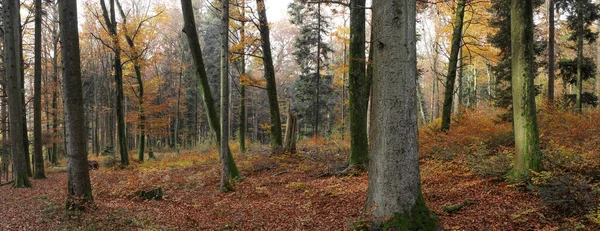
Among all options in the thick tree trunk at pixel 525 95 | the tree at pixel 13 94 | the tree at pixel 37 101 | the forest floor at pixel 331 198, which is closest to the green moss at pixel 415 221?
the forest floor at pixel 331 198

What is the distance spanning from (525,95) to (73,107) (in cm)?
918

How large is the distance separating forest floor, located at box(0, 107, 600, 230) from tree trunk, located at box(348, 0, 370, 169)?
0.74m

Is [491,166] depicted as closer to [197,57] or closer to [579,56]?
[197,57]

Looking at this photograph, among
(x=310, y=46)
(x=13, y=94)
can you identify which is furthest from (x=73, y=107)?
(x=310, y=46)

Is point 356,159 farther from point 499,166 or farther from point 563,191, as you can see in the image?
point 563,191

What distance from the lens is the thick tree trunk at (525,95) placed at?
619 centimetres

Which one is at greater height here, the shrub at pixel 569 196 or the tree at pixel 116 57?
the tree at pixel 116 57

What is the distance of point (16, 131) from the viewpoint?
36.6 ft

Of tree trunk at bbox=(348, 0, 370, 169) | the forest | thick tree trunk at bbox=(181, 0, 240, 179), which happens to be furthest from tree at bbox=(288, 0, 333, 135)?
tree trunk at bbox=(348, 0, 370, 169)

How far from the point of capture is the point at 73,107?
22.8 feet

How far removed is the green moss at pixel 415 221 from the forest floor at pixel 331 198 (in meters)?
0.47

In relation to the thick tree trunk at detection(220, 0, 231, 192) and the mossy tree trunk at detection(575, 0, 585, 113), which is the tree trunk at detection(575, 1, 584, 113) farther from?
the thick tree trunk at detection(220, 0, 231, 192)

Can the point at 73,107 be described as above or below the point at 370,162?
above

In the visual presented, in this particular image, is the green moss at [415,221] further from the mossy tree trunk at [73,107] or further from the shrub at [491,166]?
the mossy tree trunk at [73,107]
